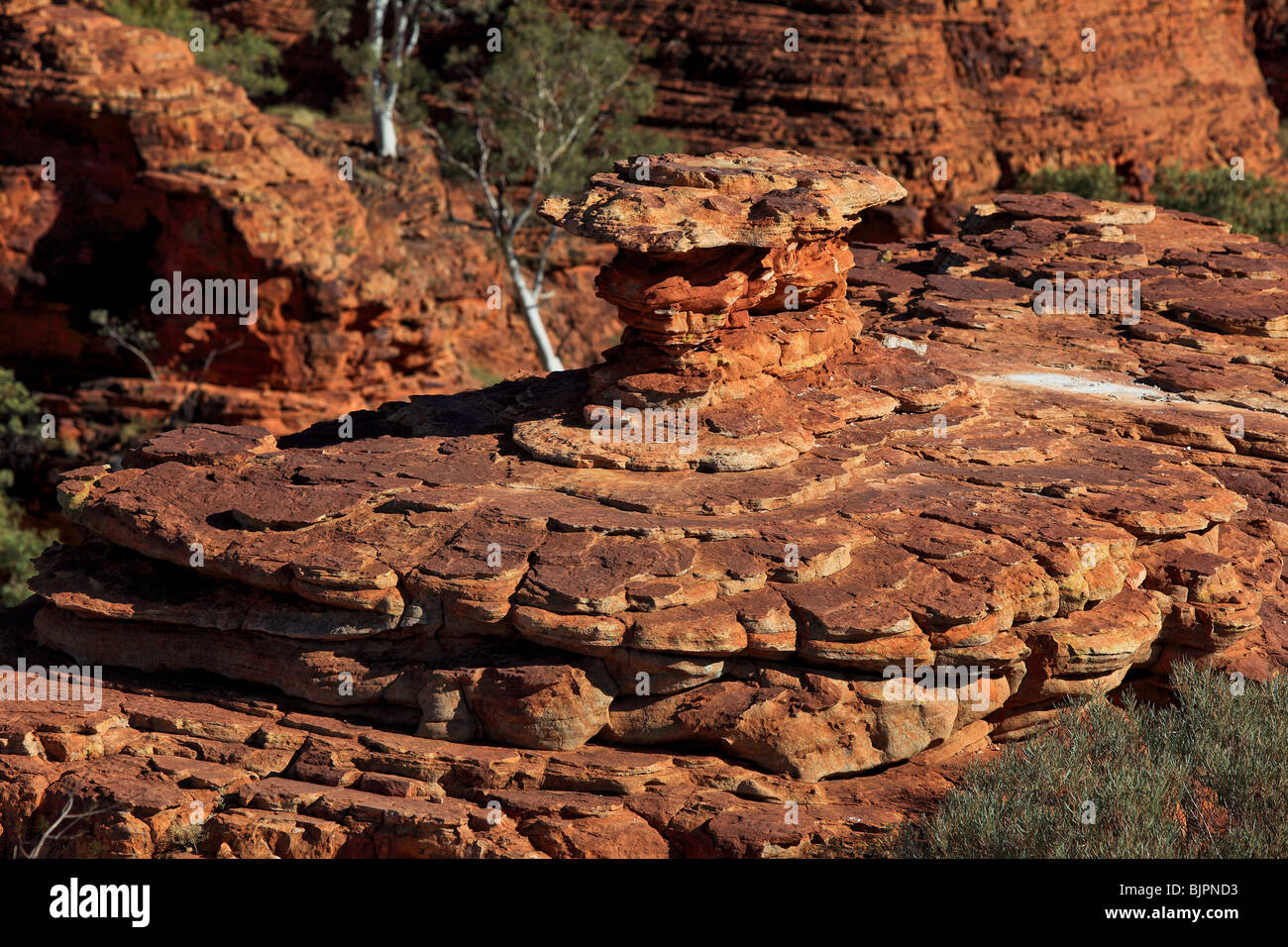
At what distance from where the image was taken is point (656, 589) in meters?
7.57

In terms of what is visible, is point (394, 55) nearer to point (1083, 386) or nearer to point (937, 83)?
point (937, 83)

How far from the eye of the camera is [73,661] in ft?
28.9

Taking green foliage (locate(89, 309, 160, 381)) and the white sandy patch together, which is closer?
the white sandy patch

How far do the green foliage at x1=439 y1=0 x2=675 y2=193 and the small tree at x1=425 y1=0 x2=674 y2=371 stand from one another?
0.07 feet

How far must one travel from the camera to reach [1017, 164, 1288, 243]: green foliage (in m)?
24.3

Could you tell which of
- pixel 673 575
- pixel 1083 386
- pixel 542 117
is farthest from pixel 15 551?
pixel 1083 386

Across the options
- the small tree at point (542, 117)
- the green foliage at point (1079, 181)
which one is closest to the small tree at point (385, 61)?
the small tree at point (542, 117)

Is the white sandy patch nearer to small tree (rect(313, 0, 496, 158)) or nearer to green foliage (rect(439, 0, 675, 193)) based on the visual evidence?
green foliage (rect(439, 0, 675, 193))

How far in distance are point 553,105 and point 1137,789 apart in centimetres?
2227

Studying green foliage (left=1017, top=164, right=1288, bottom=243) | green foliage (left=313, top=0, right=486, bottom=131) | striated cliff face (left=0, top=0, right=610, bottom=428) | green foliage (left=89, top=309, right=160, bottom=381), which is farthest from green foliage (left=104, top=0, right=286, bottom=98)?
green foliage (left=1017, top=164, right=1288, bottom=243)

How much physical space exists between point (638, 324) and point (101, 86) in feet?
48.8

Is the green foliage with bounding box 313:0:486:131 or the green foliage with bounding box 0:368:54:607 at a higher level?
the green foliage with bounding box 313:0:486:131

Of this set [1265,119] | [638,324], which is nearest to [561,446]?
[638,324]

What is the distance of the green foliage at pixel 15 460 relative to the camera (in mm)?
19375
